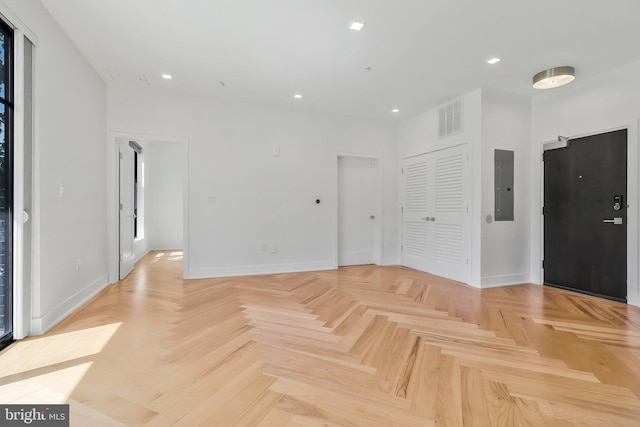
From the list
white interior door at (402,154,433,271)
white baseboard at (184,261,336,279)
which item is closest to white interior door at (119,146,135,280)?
white baseboard at (184,261,336,279)

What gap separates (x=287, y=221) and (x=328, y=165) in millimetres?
1184

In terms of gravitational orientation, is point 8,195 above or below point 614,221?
above

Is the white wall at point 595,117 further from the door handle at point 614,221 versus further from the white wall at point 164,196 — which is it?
the white wall at point 164,196

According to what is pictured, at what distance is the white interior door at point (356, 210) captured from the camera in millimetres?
5410

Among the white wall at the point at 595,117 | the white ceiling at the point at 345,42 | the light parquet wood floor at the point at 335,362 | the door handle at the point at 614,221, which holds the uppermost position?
the white ceiling at the point at 345,42

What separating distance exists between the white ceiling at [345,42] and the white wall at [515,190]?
264 millimetres

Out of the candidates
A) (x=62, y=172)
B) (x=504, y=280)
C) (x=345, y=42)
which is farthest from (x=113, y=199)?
(x=504, y=280)

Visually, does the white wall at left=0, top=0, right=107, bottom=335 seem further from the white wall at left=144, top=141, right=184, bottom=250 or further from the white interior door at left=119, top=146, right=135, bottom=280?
the white wall at left=144, top=141, right=184, bottom=250

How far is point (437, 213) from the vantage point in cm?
471

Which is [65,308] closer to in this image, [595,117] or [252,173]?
[252,173]

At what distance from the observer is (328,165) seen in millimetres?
5164

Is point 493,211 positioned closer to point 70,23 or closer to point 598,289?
point 598,289

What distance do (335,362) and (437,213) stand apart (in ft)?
11.0

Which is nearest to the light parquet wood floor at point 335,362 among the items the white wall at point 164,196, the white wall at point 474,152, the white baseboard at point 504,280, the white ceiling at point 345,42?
the white baseboard at point 504,280
